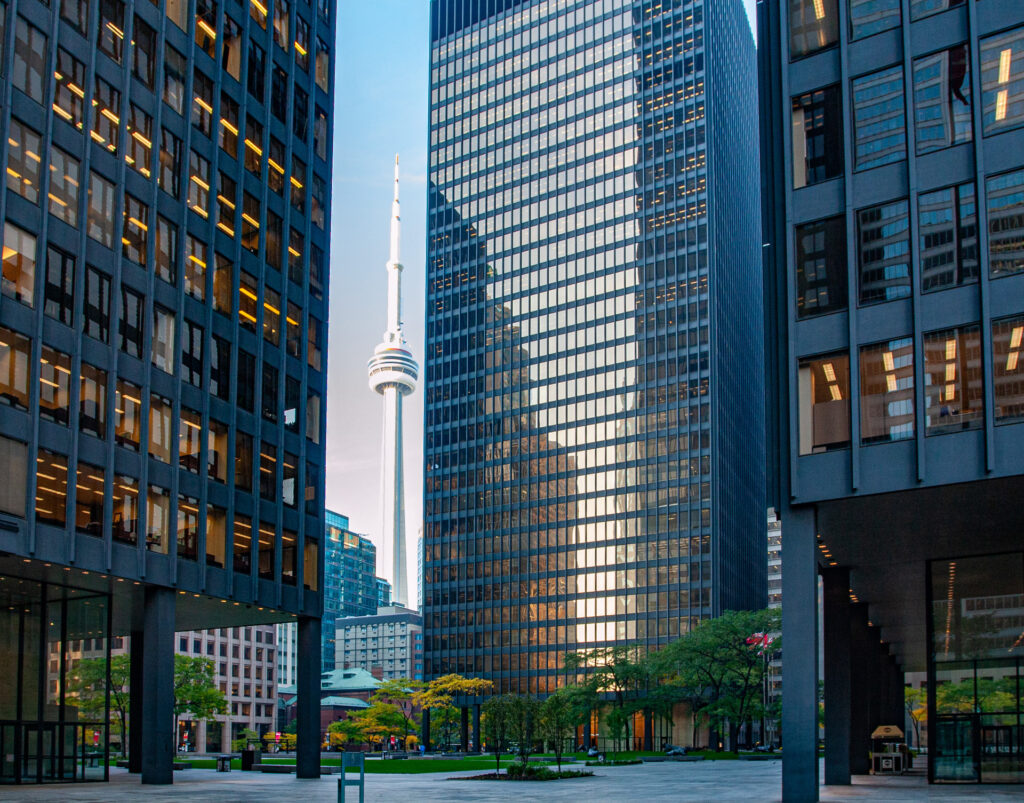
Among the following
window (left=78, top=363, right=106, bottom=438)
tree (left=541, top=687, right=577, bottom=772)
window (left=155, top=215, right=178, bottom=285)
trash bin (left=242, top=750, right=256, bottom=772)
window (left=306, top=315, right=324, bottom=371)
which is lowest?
trash bin (left=242, top=750, right=256, bottom=772)

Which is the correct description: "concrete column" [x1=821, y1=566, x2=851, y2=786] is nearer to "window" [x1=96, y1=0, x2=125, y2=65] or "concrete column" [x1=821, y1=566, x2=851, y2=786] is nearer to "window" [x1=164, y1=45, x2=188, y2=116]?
"window" [x1=164, y1=45, x2=188, y2=116]

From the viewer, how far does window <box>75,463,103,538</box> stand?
39500 millimetres

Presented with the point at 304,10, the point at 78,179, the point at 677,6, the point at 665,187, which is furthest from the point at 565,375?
the point at 78,179

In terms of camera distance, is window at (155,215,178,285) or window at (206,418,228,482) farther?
window at (206,418,228,482)

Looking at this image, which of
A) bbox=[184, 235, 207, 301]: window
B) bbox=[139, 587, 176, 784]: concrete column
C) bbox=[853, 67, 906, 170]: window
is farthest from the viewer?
bbox=[184, 235, 207, 301]: window

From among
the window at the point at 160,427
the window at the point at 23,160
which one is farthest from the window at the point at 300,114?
the window at the point at 23,160

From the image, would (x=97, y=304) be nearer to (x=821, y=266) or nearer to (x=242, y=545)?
(x=242, y=545)

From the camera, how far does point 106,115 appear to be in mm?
42844

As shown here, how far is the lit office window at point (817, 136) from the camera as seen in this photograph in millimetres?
34312

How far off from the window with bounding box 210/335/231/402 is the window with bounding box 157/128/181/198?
700 cm

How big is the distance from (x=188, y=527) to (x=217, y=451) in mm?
4373

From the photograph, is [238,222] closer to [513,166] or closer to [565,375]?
[565,375]

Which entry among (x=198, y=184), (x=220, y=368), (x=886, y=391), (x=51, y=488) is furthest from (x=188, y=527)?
(x=886, y=391)

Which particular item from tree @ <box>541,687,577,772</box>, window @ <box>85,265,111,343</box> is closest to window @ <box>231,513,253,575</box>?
window @ <box>85,265,111,343</box>
